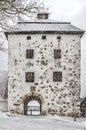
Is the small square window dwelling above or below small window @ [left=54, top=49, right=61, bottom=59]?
below

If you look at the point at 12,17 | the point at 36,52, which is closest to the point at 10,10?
the point at 12,17

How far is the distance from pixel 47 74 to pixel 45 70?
42 cm

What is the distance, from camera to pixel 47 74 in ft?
147

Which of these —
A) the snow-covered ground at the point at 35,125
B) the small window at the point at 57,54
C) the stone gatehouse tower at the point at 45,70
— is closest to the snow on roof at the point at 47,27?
the stone gatehouse tower at the point at 45,70

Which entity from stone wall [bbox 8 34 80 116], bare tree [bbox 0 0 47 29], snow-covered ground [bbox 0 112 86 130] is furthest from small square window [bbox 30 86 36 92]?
bare tree [bbox 0 0 47 29]

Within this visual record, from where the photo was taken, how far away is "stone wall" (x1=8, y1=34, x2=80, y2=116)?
147 feet

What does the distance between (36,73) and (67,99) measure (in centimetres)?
381

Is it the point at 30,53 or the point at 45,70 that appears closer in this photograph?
the point at 45,70

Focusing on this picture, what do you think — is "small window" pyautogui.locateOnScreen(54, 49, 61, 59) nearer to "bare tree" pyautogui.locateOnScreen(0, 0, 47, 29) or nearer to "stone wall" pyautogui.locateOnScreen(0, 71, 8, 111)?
"stone wall" pyautogui.locateOnScreen(0, 71, 8, 111)

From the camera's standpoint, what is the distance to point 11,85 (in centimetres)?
4509

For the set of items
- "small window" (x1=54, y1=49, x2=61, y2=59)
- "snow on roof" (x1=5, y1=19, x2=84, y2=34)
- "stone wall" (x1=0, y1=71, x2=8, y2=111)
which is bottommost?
"stone wall" (x1=0, y1=71, x2=8, y2=111)

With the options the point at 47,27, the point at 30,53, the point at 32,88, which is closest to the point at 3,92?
the point at 32,88

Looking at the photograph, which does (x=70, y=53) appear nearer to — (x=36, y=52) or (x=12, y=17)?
(x=36, y=52)

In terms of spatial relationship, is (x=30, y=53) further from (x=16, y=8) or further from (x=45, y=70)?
(x=16, y=8)
